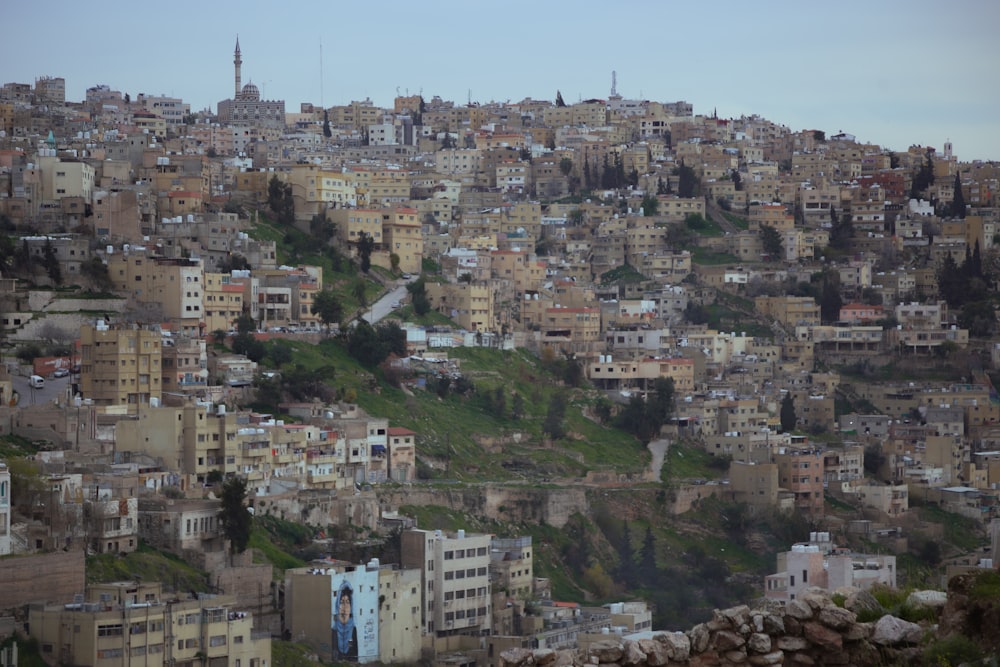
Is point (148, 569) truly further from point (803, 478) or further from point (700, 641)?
point (700, 641)

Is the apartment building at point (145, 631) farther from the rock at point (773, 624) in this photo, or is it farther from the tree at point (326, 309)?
the rock at point (773, 624)

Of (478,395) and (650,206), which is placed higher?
(650,206)

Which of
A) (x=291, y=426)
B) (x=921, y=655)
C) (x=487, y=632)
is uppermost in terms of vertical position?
(x=921, y=655)

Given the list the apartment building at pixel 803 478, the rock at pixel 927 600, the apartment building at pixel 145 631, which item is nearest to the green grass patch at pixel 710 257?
the apartment building at pixel 803 478

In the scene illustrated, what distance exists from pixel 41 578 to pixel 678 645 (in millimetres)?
21306

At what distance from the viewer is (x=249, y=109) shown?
89.4m

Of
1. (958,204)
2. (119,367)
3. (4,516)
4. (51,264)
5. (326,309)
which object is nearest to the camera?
(4,516)

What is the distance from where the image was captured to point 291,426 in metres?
38.9

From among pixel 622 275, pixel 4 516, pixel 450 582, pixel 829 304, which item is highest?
pixel 622 275

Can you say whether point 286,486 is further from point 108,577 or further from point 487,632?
point 108,577

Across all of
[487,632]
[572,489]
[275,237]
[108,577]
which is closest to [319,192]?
[275,237]

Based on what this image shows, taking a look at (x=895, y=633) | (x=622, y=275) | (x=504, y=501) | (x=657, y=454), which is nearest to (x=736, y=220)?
(x=622, y=275)

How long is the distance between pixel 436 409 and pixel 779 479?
Result: 8433mm

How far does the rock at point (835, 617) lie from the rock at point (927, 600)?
427mm
